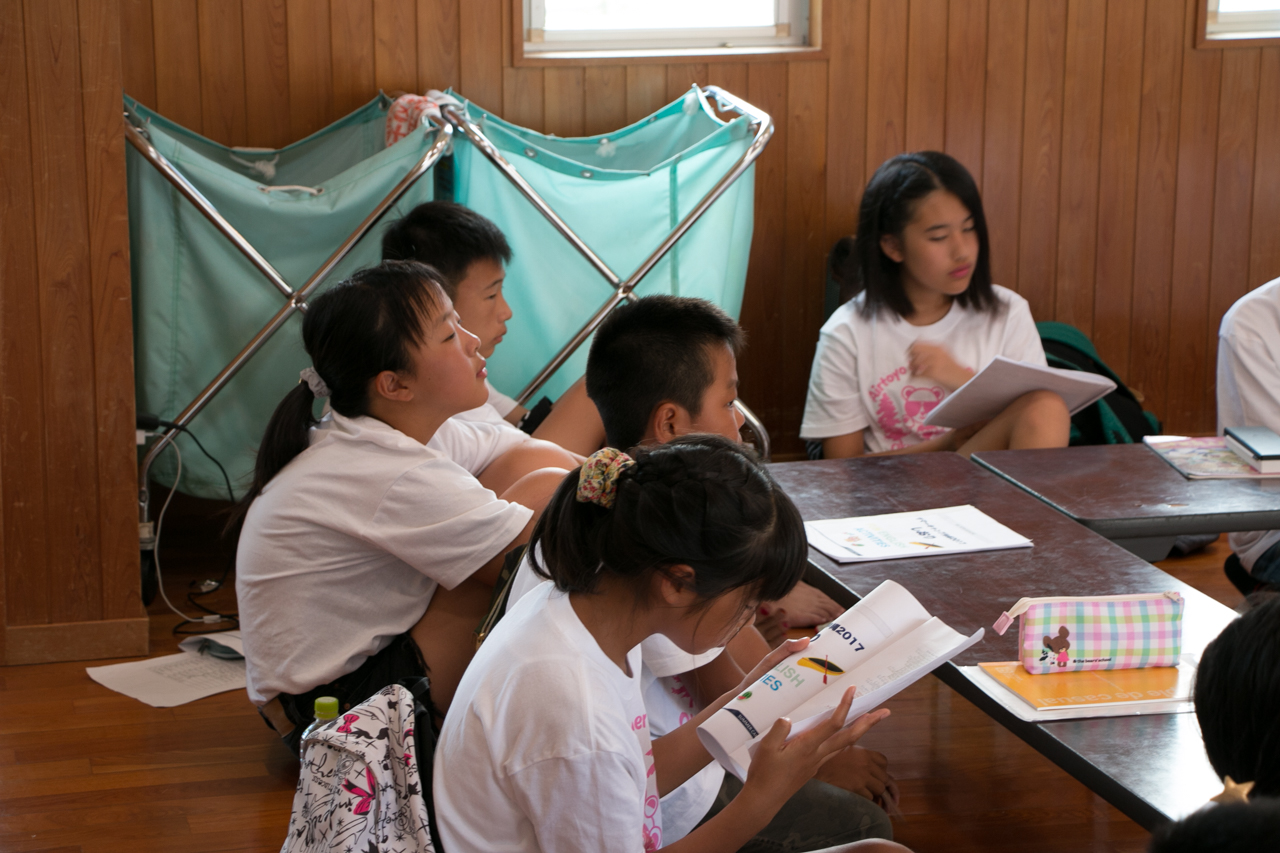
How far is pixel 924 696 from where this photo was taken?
255cm

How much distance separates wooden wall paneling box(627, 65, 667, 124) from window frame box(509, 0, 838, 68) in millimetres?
22

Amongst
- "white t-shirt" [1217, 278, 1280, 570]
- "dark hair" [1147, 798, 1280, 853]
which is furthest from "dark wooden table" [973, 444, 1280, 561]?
"dark hair" [1147, 798, 1280, 853]

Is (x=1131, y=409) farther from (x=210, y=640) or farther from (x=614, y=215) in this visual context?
(x=210, y=640)

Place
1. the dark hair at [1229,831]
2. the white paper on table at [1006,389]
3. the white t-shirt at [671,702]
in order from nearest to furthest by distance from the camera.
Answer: the dark hair at [1229,831]
the white t-shirt at [671,702]
the white paper on table at [1006,389]

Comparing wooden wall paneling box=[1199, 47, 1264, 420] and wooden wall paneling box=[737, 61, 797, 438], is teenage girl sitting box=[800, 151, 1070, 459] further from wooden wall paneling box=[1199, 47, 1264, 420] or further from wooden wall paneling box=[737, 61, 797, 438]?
wooden wall paneling box=[1199, 47, 1264, 420]

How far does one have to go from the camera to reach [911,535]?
6.00 feet

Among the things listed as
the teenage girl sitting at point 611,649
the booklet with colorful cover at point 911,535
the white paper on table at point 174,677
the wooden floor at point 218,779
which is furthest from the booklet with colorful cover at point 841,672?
the white paper on table at point 174,677

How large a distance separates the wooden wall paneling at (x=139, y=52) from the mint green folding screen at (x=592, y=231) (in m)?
0.93

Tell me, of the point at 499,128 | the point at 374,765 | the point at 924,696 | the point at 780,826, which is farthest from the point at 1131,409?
the point at 374,765

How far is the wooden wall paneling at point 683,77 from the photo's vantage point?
12.2 feet

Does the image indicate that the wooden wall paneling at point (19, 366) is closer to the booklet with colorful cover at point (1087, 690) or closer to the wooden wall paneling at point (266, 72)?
the wooden wall paneling at point (266, 72)

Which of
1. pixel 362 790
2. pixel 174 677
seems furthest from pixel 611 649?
pixel 174 677

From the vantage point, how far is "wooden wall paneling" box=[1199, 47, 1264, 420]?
399 cm

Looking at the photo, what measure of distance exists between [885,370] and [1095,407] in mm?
628
